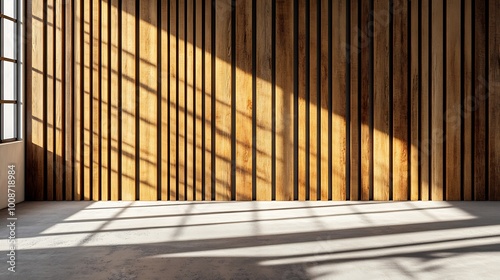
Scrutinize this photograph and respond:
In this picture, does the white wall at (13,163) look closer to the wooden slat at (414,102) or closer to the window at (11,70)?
the window at (11,70)

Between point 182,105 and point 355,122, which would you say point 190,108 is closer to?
point 182,105

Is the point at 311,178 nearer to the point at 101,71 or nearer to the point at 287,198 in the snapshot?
the point at 287,198

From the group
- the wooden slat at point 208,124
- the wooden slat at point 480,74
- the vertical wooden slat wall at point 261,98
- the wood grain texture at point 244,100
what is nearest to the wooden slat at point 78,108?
the vertical wooden slat wall at point 261,98

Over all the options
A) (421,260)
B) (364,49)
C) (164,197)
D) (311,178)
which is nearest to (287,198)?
(311,178)

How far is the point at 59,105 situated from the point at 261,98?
8.52ft

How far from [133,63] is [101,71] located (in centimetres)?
43

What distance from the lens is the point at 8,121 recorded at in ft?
28.5

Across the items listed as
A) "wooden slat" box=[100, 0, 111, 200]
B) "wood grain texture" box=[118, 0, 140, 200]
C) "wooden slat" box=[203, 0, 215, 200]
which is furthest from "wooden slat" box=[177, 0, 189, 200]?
"wooden slat" box=[100, 0, 111, 200]

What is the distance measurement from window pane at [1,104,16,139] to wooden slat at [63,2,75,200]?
64cm

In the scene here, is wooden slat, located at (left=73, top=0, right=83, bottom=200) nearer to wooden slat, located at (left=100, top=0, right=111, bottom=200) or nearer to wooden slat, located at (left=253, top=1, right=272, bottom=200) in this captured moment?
wooden slat, located at (left=100, top=0, right=111, bottom=200)

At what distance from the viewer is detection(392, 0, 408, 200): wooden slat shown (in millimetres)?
9172

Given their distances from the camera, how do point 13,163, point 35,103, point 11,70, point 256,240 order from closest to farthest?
point 256,240 → point 13,163 → point 11,70 → point 35,103

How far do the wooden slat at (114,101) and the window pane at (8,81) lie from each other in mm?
1194

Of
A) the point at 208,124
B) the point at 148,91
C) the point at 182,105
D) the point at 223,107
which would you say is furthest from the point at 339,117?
the point at 148,91
